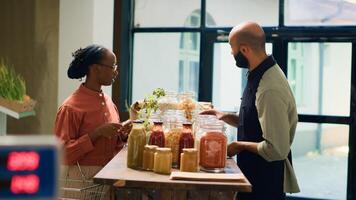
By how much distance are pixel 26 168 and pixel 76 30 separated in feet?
12.7

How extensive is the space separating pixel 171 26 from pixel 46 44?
1179 mm

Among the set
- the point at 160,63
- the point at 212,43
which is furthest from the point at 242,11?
the point at 160,63

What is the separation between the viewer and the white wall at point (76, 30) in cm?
412

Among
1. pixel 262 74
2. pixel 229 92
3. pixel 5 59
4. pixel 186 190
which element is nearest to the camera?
pixel 186 190

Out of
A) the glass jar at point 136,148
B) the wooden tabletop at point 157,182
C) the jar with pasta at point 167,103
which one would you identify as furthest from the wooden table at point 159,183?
the jar with pasta at point 167,103

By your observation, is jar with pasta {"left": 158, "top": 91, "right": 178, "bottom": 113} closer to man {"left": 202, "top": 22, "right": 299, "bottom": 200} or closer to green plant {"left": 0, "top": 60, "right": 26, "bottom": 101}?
man {"left": 202, "top": 22, "right": 299, "bottom": 200}

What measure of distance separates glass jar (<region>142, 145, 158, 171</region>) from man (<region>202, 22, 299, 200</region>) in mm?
456

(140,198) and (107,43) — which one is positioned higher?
(107,43)

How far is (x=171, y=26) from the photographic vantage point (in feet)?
14.0

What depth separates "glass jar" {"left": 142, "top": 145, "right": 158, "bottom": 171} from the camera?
1668mm

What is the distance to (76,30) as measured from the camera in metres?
4.14

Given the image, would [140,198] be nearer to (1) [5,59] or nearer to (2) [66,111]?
(2) [66,111]

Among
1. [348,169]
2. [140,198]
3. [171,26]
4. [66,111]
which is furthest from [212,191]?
[171,26]

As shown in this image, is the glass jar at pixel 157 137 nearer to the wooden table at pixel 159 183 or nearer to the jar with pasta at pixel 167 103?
the wooden table at pixel 159 183
